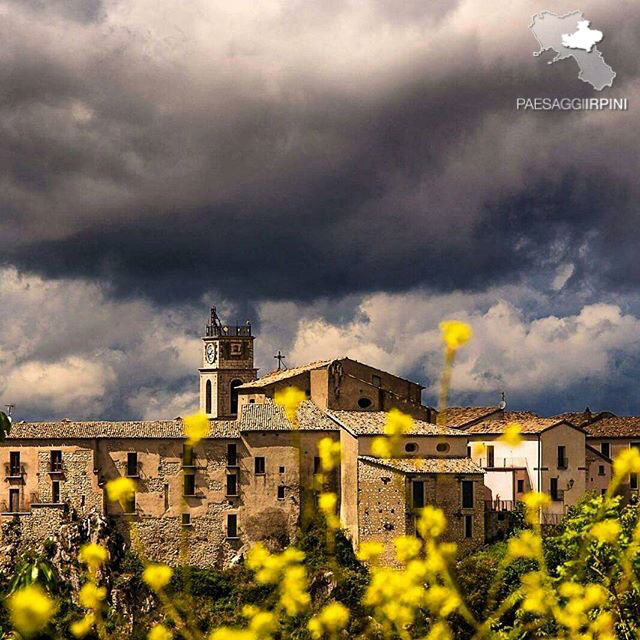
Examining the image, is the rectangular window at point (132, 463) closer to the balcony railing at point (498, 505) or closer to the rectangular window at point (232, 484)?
the rectangular window at point (232, 484)

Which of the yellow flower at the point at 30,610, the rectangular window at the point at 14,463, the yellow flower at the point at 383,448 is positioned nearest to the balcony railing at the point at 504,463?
the rectangular window at the point at 14,463

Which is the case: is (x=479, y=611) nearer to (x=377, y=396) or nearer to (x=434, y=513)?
(x=377, y=396)

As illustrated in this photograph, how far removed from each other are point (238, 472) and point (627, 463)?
157ft

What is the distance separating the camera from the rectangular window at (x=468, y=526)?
1941 inches

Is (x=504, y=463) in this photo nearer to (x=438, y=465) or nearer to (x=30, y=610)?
(x=438, y=465)

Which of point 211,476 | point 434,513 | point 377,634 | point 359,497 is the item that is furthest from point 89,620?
point 211,476

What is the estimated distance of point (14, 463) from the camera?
5581cm

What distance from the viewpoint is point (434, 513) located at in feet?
22.6

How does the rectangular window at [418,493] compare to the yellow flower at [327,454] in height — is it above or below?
below

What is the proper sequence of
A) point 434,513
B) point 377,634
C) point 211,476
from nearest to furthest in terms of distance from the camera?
point 434,513 → point 377,634 → point 211,476

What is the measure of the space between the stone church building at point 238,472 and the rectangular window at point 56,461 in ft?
0.22

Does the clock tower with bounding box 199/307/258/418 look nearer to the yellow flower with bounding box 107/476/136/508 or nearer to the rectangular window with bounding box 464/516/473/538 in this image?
the rectangular window with bounding box 464/516/473/538

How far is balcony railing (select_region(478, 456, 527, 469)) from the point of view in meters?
53.7

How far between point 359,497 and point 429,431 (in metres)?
4.59
